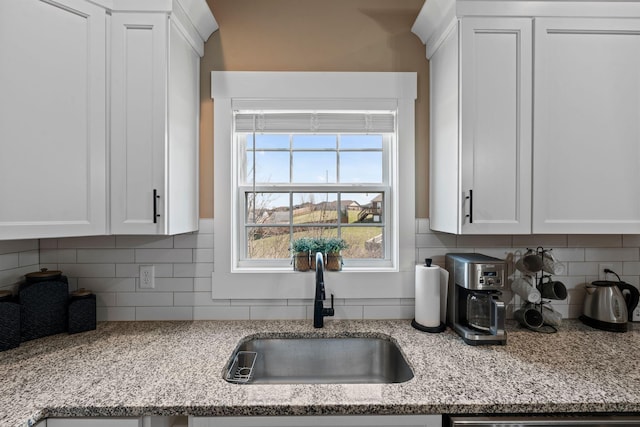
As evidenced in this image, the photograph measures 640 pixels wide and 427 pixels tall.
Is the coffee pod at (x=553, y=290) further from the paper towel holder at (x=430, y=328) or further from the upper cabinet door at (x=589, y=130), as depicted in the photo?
the paper towel holder at (x=430, y=328)

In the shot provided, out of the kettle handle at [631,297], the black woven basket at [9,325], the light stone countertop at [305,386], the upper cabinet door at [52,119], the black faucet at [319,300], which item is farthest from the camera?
the kettle handle at [631,297]

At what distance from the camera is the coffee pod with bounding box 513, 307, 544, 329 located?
1696mm

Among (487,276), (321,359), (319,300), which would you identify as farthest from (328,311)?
(487,276)

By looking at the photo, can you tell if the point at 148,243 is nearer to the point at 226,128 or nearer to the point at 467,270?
the point at 226,128

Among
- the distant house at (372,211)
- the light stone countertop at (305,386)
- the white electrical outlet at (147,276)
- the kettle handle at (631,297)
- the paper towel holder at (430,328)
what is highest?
the distant house at (372,211)

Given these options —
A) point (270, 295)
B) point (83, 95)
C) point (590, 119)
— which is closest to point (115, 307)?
point (270, 295)

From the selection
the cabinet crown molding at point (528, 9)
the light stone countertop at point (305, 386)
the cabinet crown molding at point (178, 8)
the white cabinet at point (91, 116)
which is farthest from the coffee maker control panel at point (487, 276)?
the cabinet crown molding at point (178, 8)

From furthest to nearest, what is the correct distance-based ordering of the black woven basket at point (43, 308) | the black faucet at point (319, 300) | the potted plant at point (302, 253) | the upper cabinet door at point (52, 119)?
1. the potted plant at point (302, 253)
2. the black faucet at point (319, 300)
3. the black woven basket at point (43, 308)
4. the upper cabinet door at point (52, 119)

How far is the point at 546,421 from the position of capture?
3.63 ft

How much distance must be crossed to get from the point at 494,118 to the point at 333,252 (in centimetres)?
101

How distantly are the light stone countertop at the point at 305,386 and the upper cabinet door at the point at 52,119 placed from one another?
52 cm

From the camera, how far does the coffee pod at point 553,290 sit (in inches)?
68.7

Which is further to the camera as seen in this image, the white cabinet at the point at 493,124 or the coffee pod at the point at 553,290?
the coffee pod at the point at 553,290

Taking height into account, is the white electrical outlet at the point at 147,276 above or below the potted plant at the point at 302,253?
below
